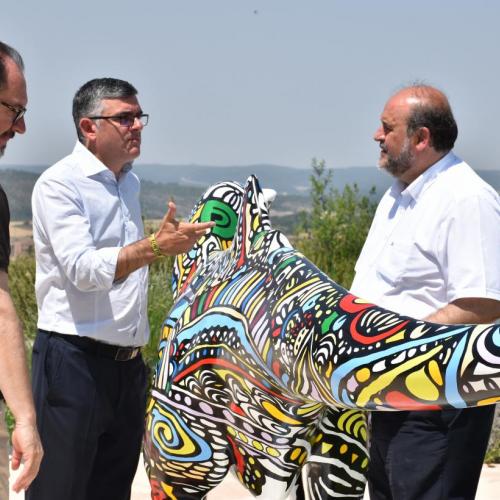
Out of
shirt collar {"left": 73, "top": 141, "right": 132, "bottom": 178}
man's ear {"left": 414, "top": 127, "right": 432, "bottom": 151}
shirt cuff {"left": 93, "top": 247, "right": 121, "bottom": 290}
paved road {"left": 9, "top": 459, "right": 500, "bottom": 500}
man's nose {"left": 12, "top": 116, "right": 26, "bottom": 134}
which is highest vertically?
man's ear {"left": 414, "top": 127, "right": 432, "bottom": 151}

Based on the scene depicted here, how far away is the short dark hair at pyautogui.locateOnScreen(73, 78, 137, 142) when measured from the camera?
12.2 ft

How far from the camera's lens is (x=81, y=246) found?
3.47 m

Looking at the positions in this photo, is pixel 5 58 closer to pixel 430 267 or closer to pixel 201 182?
pixel 430 267

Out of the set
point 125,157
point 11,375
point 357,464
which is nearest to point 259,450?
point 357,464

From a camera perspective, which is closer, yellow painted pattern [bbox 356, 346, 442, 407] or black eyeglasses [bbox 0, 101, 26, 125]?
yellow painted pattern [bbox 356, 346, 442, 407]

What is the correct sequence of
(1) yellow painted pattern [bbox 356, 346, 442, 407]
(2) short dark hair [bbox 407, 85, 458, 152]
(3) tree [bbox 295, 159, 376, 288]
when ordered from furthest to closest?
(3) tree [bbox 295, 159, 376, 288], (2) short dark hair [bbox 407, 85, 458, 152], (1) yellow painted pattern [bbox 356, 346, 442, 407]

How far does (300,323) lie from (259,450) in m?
0.59

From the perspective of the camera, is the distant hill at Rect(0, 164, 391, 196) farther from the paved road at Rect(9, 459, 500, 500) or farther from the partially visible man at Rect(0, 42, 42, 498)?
the partially visible man at Rect(0, 42, 42, 498)

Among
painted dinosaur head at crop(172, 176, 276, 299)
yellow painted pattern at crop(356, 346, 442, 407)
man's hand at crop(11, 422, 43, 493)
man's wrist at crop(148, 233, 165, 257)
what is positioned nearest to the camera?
yellow painted pattern at crop(356, 346, 442, 407)

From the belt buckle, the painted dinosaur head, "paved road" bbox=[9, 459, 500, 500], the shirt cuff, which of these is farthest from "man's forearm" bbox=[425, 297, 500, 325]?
"paved road" bbox=[9, 459, 500, 500]

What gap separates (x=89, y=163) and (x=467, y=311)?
157cm

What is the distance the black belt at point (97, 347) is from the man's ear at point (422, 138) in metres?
1.38

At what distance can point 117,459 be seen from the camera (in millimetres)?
3824

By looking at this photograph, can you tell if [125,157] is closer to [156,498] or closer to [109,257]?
[109,257]
